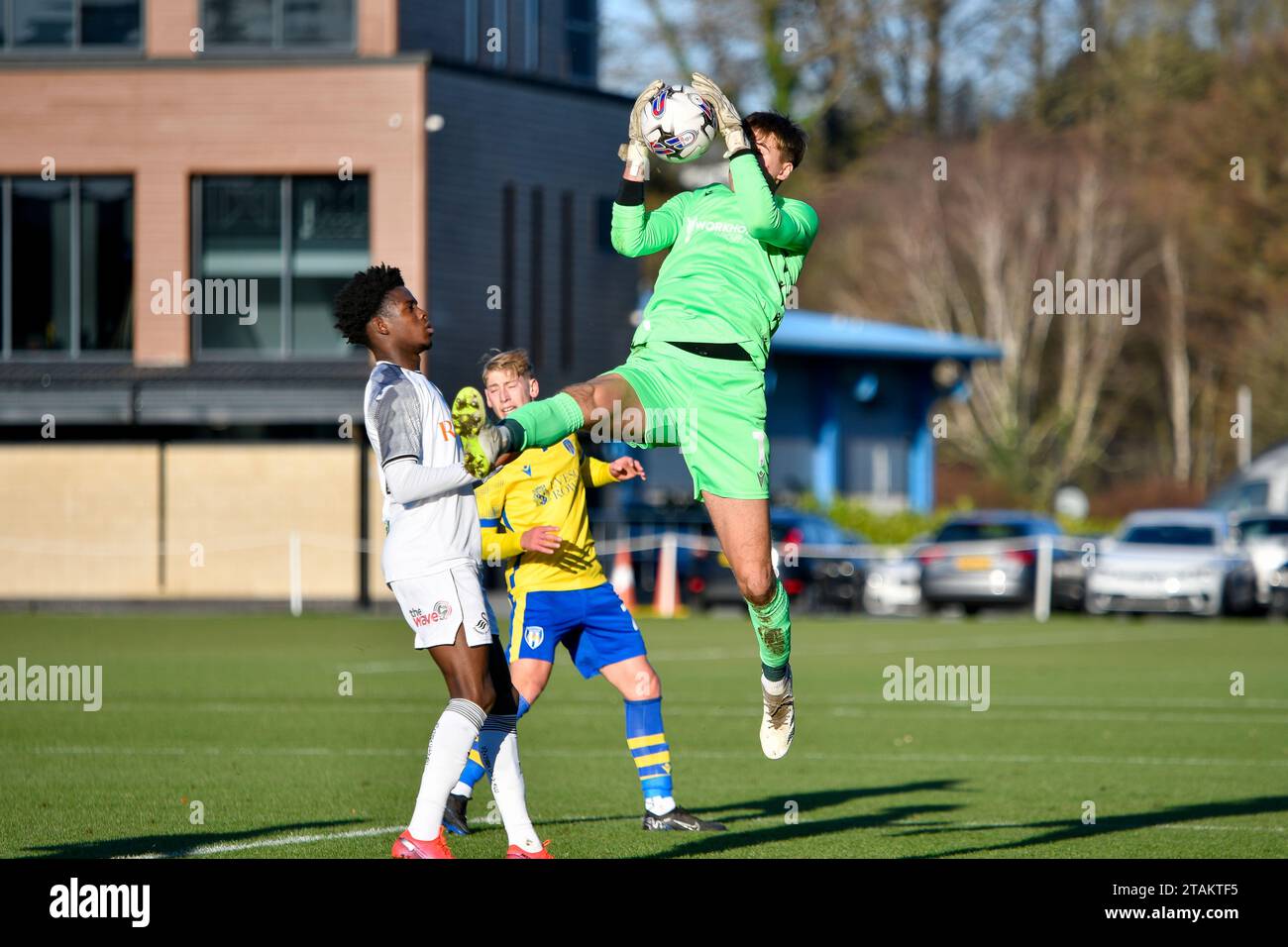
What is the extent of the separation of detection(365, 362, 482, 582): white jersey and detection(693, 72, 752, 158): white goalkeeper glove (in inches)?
60.2

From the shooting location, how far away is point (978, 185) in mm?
57750

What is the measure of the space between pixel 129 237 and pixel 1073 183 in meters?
31.2

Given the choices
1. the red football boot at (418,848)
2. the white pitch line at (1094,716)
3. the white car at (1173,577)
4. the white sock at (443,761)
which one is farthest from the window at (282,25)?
the red football boot at (418,848)

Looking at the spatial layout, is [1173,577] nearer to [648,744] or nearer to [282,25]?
[282,25]

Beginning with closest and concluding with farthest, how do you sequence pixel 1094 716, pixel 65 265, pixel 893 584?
pixel 1094 716 < pixel 65 265 < pixel 893 584

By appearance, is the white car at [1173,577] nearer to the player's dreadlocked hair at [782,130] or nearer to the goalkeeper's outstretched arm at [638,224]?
the player's dreadlocked hair at [782,130]

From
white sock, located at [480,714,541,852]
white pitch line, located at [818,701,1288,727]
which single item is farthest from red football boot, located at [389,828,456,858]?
white pitch line, located at [818,701,1288,727]

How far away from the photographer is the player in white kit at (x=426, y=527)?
7.82 m

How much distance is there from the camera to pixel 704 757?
44.5ft

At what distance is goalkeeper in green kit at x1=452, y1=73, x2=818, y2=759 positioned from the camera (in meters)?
8.27

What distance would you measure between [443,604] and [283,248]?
27514 mm

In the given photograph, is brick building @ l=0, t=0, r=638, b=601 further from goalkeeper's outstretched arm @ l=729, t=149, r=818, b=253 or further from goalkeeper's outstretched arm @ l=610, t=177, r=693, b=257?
goalkeeper's outstretched arm @ l=729, t=149, r=818, b=253

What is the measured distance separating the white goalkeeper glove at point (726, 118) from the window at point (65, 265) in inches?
1106

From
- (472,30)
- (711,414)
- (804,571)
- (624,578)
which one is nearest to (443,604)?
(711,414)
